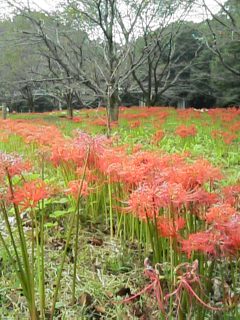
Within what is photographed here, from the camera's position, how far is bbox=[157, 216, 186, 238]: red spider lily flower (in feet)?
6.10

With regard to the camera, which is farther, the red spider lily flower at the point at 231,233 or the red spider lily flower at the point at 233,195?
the red spider lily flower at the point at 233,195

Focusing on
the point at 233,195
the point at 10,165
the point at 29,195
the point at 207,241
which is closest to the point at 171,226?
the point at 207,241

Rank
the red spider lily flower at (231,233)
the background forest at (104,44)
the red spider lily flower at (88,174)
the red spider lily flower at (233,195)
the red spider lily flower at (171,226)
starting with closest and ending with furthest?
the red spider lily flower at (231,233), the red spider lily flower at (171,226), the red spider lily flower at (233,195), the red spider lily flower at (88,174), the background forest at (104,44)

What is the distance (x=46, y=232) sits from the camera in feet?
9.76

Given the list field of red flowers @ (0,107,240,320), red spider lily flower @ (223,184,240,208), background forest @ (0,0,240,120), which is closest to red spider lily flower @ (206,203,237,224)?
field of red flowers @ (0,107,240,320)

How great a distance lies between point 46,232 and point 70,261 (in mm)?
469

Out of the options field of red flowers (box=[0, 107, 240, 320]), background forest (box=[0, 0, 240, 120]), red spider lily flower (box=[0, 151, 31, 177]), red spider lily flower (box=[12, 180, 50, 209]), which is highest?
background forest (box=[0, 0, 240, 120])

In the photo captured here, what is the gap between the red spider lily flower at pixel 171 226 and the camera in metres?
1.86

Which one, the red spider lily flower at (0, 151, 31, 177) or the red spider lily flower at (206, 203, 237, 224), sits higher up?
the red spider lily flower at (0, 151, 31, 177)

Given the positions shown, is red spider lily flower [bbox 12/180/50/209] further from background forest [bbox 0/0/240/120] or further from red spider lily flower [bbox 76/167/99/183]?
background forest [bbox 0/0/240/120]

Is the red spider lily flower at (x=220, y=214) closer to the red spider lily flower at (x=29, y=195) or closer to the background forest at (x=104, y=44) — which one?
the red spider lily flower at (x=29, y=195)

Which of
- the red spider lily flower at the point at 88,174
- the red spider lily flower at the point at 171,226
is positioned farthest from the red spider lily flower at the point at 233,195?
the red spider lily flower at the point at 88,174

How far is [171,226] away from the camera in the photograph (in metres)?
1.90

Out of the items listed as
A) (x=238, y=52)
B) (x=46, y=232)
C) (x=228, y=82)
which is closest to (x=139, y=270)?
(x=46, y=232)
